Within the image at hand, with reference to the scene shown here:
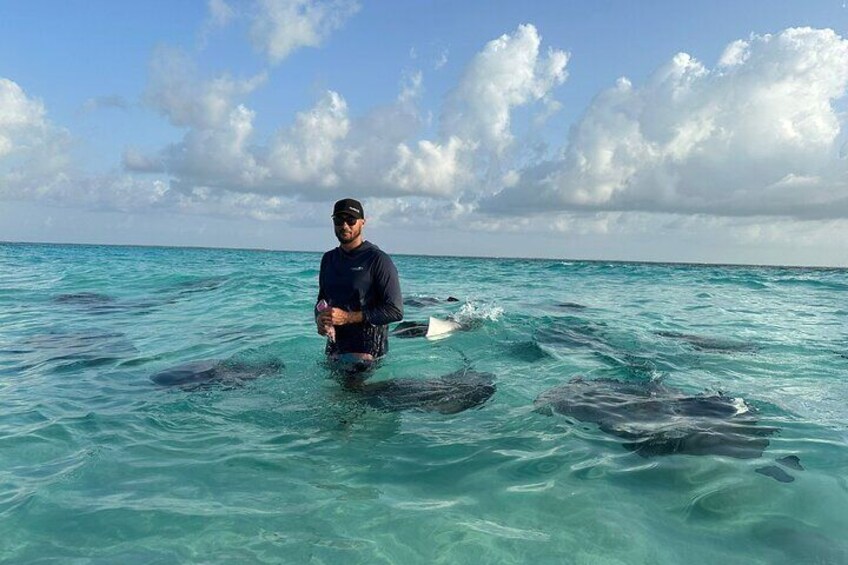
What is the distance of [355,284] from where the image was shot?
649 cm

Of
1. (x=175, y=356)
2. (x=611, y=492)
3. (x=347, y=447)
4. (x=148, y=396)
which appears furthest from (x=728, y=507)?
(x=175, y=356)

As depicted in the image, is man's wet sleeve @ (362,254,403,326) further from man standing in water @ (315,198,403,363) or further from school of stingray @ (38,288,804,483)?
school of stingray @ (38,288,804,483)

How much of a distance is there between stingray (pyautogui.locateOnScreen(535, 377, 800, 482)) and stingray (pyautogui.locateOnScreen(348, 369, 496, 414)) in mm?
889

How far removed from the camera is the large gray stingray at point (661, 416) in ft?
17.8

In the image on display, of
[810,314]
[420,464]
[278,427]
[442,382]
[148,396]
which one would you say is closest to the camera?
[420,464]

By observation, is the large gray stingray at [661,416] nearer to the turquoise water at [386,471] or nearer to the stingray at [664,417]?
the stingray at [664,417]

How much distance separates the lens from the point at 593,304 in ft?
71.2

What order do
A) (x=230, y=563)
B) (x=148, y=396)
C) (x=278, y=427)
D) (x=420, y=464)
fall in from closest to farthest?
(x=230, y=563), (x=420, y=464), (x=278, y=427), (x=148, y=396)

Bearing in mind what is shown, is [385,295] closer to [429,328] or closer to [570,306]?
[429,328]

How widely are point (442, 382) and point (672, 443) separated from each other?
3429 millimetres

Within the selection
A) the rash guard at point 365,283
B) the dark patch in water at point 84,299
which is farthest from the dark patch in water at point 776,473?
the dark patch in water at point 84,299

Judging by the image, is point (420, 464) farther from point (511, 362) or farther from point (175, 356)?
point (175, 356)

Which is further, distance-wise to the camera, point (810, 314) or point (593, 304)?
point (593, 304)

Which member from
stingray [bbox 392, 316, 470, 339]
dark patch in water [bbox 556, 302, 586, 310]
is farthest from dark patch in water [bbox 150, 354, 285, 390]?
dark patch in water [bbox 556, 302, 586, 310]
